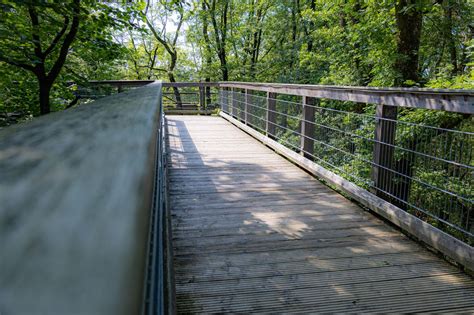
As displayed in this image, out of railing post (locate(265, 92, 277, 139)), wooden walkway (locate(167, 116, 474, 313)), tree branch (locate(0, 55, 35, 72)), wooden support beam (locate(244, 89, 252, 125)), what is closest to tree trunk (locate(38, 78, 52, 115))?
tree branch (locate(0, 55, 35, 72))

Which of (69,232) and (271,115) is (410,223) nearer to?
(69,232)

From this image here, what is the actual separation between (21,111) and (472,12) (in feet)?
34.3

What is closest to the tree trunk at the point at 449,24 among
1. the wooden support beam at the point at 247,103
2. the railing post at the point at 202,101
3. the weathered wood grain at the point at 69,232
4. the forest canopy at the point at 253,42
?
the forest canopy at the point at 253,42

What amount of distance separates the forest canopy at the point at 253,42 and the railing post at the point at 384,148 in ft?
9.94

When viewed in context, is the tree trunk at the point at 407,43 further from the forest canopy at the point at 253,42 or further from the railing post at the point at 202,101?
the railing post at the point at 202,101

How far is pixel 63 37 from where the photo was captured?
6.27 meters

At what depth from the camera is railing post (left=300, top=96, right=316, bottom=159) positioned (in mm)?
4449

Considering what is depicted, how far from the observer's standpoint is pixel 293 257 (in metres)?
2.47

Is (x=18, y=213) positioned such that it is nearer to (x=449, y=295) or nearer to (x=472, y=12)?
(x=449, y=295)

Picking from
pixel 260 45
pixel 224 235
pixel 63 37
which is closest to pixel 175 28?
pixel 260 45

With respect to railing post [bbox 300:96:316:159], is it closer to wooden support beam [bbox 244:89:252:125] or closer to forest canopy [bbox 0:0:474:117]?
forest canopy [bbox 0:0:474:117]

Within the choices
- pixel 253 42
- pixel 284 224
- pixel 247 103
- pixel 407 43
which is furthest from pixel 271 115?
pixel 253 42

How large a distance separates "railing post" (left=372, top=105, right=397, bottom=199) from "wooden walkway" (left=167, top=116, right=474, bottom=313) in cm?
30

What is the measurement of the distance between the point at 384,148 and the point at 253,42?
1908cm
